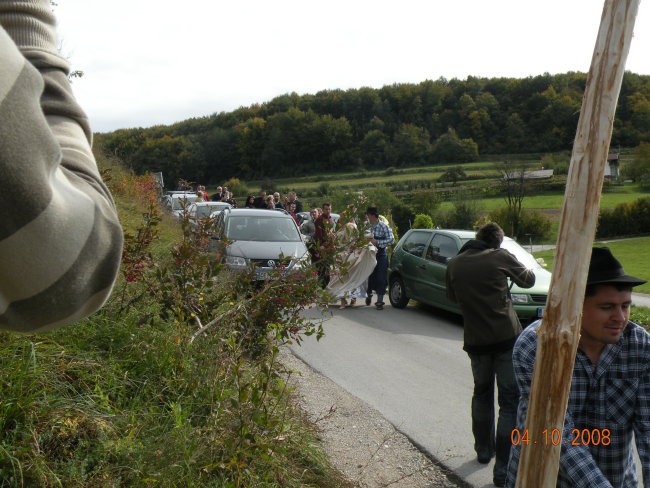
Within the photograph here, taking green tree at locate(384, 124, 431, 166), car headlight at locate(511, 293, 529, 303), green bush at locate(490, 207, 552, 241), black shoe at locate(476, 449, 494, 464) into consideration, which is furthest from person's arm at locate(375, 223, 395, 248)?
green tree at locate(384, 124, 431, 166)

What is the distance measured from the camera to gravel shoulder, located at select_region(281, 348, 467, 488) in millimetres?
4895

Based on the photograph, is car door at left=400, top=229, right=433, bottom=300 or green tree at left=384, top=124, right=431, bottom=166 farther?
green tree at left=384, top=124, right=431, bottom=166

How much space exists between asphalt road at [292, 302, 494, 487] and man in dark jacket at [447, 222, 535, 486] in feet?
1.05

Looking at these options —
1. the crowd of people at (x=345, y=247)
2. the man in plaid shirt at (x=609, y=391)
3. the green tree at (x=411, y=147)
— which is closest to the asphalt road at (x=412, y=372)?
the crowd of people at (x=345, y=247)

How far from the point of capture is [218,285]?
21.1 ft

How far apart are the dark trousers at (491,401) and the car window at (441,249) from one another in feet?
20.6

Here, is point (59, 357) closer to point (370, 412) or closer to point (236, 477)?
point (236, 477)

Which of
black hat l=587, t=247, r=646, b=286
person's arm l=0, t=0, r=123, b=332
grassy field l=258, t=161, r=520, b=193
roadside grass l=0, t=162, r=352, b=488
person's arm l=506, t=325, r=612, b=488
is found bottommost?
grassy field l=258, t=161, r=520, b=193

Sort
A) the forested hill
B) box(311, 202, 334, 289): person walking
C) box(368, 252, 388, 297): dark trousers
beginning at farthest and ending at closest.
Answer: the forested hill, box(368, 252, 388, 297): dark trousers, box(311, 202, 334, 289): person walking

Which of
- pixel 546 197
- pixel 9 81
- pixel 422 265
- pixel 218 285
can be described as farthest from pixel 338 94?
pixel 9 81

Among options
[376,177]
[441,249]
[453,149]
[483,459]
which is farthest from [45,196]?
[453,149]

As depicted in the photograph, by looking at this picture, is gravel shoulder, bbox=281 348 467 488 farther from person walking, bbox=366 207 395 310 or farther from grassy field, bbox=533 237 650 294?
grassy field, bbox=533 237 650 294

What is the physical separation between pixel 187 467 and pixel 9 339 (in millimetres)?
1237

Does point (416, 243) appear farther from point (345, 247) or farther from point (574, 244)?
point (574, 244)
